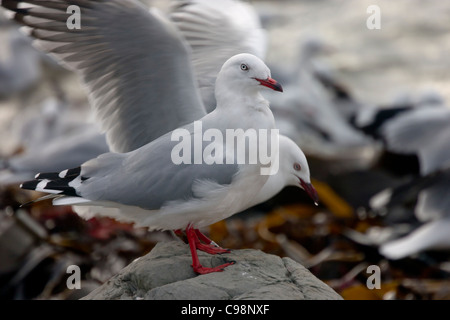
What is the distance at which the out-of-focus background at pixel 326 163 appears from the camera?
5.11 m

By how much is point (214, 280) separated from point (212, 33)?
5.78 ft

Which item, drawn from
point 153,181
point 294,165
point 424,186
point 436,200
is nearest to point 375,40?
point 424,186

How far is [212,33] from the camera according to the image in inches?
Answer: 173

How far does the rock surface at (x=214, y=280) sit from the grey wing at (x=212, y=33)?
3.75 ft

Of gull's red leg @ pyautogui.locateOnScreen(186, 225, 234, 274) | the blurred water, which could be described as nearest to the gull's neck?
gull's red leg @ pyautogui.locateOnScreen(186, 225, 234, 274)

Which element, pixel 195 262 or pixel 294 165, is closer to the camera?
pixel 195 262

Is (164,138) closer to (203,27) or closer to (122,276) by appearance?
(122,276)

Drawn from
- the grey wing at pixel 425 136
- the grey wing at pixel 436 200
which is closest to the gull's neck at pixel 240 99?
the grey wing at pixel 436 200

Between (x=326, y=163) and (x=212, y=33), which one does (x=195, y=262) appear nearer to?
(x=212, y=33)

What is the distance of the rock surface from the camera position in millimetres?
3021

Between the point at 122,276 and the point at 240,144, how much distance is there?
75 centimetres

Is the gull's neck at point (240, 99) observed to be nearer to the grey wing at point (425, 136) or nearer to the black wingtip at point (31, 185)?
the black wingtip at point (31, 185)

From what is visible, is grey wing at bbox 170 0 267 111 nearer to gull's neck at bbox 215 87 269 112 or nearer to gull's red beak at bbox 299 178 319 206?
gull's red beak at bbox 299 178 319 206

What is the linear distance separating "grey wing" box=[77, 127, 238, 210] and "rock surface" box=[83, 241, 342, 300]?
0.90 feet
